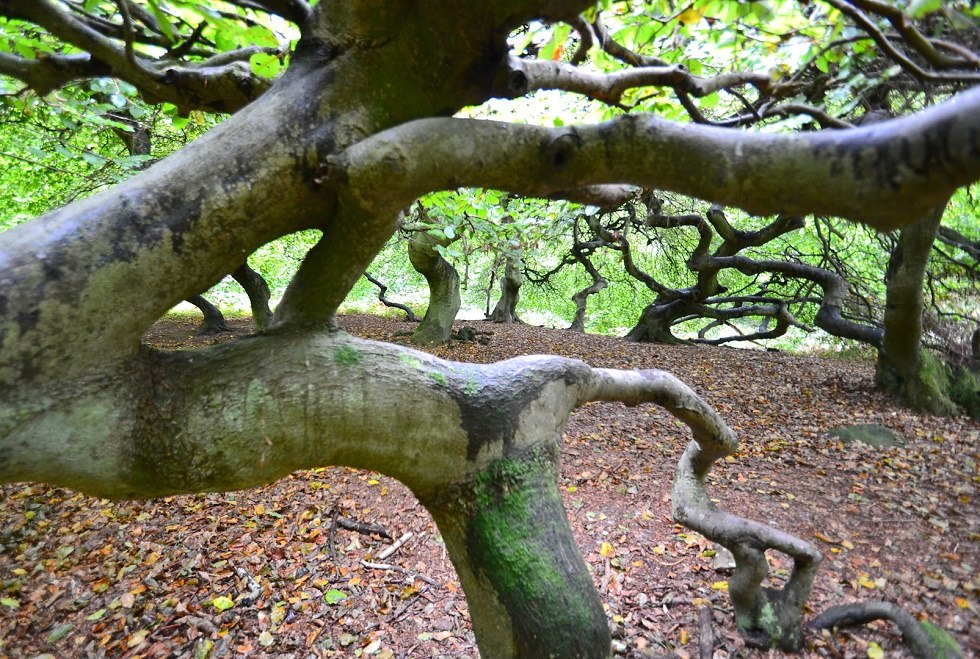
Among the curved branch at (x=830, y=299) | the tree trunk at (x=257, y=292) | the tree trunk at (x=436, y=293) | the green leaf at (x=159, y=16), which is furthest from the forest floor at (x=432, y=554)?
the tree trunk at (x=436, y=293)

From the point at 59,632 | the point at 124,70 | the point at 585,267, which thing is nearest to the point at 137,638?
the point at 59,632

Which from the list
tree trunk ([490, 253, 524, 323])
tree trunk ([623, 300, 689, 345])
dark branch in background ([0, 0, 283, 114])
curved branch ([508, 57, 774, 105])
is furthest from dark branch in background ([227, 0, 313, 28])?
tree trunk ([490, 253, 524, 323])

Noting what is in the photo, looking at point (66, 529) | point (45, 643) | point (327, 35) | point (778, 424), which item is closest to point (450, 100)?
point (327, 35)

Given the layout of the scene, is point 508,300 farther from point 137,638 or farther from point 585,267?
point 137,638

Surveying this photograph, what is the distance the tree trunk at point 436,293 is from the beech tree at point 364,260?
23.6 feet

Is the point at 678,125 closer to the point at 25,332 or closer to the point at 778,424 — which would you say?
the point at 25,332

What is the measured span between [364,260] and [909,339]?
763cm

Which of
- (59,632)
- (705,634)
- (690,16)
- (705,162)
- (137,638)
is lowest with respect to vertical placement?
(59,632)

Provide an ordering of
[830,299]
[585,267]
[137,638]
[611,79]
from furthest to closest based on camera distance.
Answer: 1. [585,267]
2. [830,299]
3. [137,638]
4. [611,79]

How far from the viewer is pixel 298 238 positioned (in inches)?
548

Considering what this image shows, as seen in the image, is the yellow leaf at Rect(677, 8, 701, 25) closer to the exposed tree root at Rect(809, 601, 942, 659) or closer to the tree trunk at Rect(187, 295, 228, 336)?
the exposed tree root at Rect(809, 601, 942, 659)

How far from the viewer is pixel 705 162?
1.40 meters

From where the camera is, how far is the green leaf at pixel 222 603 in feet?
12.0

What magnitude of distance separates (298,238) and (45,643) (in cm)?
1157
